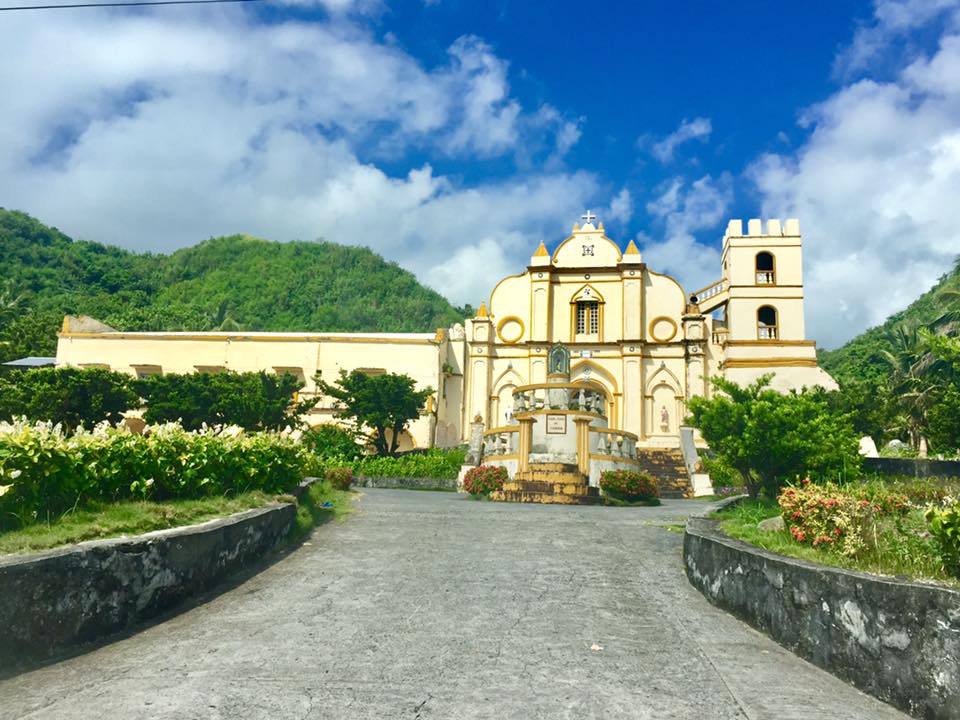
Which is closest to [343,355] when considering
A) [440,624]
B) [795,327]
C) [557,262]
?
[557,262]

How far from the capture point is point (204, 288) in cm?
7138

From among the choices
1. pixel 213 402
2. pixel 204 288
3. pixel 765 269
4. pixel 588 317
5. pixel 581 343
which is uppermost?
pixel 204 288

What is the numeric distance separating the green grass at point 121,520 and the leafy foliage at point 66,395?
18364 millimetres

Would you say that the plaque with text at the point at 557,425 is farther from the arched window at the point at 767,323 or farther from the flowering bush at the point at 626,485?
the arched window at the point at 767,323

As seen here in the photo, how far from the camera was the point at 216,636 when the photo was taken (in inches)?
191

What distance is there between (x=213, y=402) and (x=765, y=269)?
25481 millimetres

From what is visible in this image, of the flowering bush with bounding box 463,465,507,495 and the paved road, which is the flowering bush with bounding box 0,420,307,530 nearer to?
the paved road

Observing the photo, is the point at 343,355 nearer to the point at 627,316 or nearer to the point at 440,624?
the point at 627,316

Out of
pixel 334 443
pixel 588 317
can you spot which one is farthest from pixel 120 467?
pixel 588 317

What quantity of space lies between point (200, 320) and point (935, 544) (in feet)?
177

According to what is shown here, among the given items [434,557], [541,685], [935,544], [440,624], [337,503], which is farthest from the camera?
[337,503]

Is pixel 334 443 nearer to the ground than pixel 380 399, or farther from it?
nearer to the ground

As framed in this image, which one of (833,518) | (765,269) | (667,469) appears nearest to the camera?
(833,518)

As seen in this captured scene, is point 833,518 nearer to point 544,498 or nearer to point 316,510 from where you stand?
point 316,510
